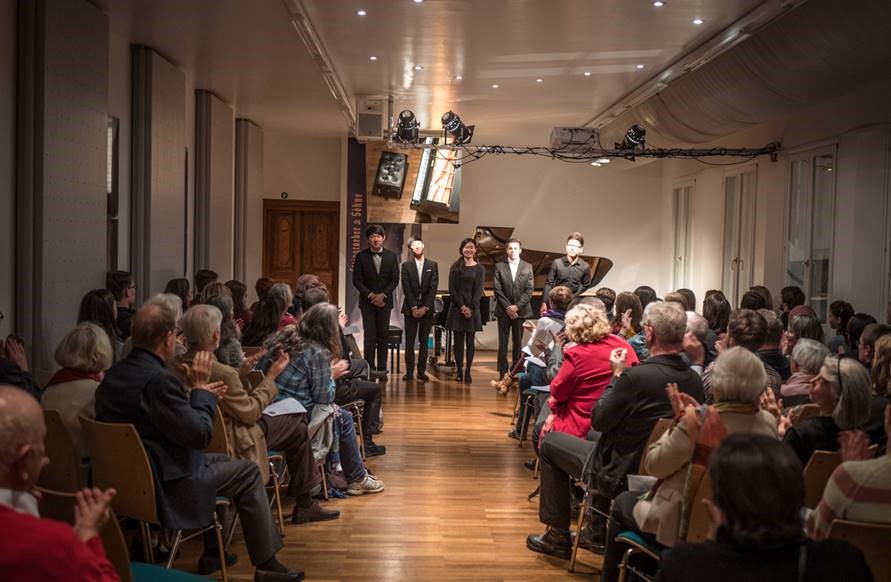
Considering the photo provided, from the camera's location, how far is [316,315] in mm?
5578

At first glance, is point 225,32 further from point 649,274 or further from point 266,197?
point 649,274

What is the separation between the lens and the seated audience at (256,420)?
14.1 ft

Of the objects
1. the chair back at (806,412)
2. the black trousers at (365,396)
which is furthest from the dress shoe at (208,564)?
the chair back at (806,412)

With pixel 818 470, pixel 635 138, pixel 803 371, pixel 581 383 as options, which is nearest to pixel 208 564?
pixel 581 383

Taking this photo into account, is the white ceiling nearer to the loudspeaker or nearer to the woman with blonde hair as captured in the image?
the loudspeaker

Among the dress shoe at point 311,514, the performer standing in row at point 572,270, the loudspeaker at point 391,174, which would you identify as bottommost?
the dress shoe at point 311,514

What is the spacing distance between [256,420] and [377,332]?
6.48m

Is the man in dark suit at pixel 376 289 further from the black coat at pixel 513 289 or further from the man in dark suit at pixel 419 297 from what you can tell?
the black coat at pixel 513 289

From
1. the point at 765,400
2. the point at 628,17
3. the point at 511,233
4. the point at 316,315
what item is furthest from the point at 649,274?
the point at 765,400

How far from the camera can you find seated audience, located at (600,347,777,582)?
10.5 ft

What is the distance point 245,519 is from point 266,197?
12.4m

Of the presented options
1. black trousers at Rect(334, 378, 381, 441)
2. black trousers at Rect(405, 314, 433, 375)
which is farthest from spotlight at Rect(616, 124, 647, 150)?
black trousers at Rect(334, 378, 381, 441)

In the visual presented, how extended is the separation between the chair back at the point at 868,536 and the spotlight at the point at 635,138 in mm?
9214

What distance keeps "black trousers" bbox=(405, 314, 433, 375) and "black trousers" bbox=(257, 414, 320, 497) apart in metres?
5.73
